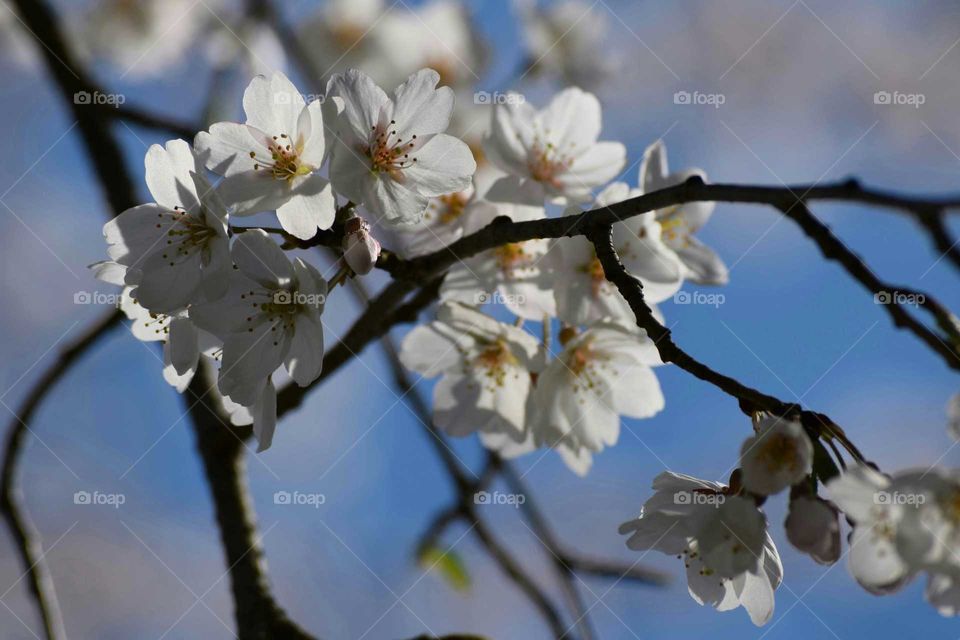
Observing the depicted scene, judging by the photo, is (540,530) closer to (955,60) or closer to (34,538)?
(34,538)

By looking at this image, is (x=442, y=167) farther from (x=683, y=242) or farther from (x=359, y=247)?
(x=683, y=242)

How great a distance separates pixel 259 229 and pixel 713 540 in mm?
727

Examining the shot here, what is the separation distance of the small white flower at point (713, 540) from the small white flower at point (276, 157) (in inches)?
24.4

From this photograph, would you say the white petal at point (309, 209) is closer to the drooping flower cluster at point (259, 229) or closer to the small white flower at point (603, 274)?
the drooping flower cluster at point (259, 229)

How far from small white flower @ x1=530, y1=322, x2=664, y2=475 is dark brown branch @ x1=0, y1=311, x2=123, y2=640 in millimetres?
1083

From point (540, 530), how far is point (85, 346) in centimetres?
121

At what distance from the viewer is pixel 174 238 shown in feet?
4.20

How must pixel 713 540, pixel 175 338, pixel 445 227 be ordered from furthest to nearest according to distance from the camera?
pixel 445 227 < pixel 175 338 < pixel 713 540

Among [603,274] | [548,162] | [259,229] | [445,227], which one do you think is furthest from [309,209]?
[548,162]

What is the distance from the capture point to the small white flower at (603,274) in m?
1.51

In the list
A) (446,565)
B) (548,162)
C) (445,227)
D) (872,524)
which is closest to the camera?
(872,524)

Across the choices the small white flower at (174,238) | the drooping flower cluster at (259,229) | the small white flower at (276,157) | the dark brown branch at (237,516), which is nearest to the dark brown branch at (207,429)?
the dark brown branch at (237,516)

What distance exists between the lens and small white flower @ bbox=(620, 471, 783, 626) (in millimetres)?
1153

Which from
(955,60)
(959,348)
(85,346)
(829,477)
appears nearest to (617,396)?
(829,477)
